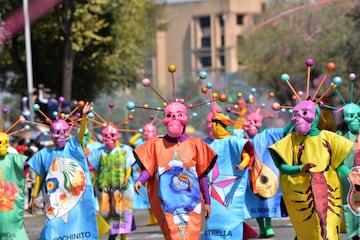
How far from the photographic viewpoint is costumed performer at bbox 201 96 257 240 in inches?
568

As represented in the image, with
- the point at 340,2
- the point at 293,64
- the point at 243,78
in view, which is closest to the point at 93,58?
the point at 340,2

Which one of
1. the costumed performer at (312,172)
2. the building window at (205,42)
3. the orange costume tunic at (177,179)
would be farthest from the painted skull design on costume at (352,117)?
the building window at (205,42)

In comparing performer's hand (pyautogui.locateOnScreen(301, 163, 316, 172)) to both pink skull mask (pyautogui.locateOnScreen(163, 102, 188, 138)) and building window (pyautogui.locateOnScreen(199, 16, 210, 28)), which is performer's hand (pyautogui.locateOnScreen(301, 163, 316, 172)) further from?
building window (pyautogui.locateOnScreen(199, 16, 210, 28))

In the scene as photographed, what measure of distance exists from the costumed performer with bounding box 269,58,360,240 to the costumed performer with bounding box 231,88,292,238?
434 centimetres

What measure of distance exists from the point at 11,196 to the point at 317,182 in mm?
4423

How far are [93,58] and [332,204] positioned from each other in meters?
24.7

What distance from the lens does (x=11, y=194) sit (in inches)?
598

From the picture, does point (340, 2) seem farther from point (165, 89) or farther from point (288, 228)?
point (165, 89)

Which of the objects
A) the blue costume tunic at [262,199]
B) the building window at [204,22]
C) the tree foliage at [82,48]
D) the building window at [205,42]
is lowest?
the blue costume tunic at [262,199]

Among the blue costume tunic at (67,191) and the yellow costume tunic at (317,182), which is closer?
the yellow costume tunic at (317,182)

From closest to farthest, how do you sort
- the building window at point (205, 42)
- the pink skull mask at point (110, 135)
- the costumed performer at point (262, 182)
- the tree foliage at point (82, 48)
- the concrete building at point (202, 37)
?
1. the pink skull mask at point (110, 135)
2. the costumed performer at point (262, 182)
3. the tree foliage at point (82, 48)
4. the concrete building at point (202, 37)
5. the building window at point (205, 42)

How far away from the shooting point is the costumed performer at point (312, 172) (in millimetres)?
12516

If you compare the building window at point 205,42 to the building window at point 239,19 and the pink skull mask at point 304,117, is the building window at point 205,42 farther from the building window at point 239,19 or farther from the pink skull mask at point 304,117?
the pink skull mask at point 304,117

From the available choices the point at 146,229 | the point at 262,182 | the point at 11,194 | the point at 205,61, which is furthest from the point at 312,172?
the point at 205,61
